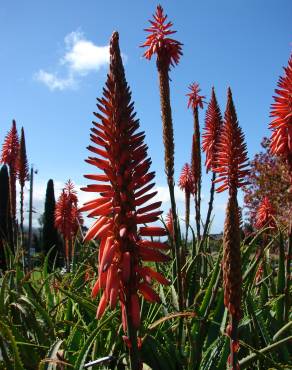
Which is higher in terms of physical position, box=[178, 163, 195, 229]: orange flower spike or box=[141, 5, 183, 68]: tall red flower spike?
box=[141, 5, 183, 68]: tall red flower spike

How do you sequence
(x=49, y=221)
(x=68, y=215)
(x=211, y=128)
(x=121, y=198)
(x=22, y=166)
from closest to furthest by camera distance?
(x=121, y=198) → (x=211, y=128) → (x=22, y=166) → (x=68, y=215) → (x=49, y=221)

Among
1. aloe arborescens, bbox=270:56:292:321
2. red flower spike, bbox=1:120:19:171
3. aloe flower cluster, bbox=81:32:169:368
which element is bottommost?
aloe flower cluster, bbox=81:32:169:368

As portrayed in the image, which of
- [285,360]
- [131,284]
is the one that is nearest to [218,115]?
[285,360]

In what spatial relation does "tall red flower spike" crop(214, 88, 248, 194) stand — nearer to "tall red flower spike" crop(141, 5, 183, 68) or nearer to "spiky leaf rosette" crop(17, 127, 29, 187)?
"tall red flower spike" crop(141, 5, 183, 68)

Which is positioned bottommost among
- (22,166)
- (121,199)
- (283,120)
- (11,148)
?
(121,199)

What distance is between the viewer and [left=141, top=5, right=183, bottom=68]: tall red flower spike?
4.24m

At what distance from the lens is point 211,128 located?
4820 millimetres

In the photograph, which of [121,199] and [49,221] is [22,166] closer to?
[121,199]

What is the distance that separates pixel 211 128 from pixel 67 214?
403cm

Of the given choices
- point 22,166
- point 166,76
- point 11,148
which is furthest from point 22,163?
point 166,76

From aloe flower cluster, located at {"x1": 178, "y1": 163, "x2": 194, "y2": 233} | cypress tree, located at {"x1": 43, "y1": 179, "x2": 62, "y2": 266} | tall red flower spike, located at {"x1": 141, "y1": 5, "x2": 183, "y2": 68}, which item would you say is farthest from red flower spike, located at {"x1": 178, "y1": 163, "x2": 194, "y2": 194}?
cypress tree, located at {"x1": 43, "y1": 179, "x2": 62, "y2": 266}

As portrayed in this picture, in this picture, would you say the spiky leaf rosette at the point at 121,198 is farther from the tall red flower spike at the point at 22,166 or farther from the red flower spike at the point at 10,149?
the red flower spike at the point at 10,149

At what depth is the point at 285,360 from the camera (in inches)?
101

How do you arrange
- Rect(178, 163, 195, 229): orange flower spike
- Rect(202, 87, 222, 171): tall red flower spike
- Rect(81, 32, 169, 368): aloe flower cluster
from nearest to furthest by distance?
1. Rect(81, 32, 169, 368): aloe flower cluster
2. Rect(202, 87, 222, 171): tall red flower spike
3. Rect(178, 163, 195, 229): orange flower spike
